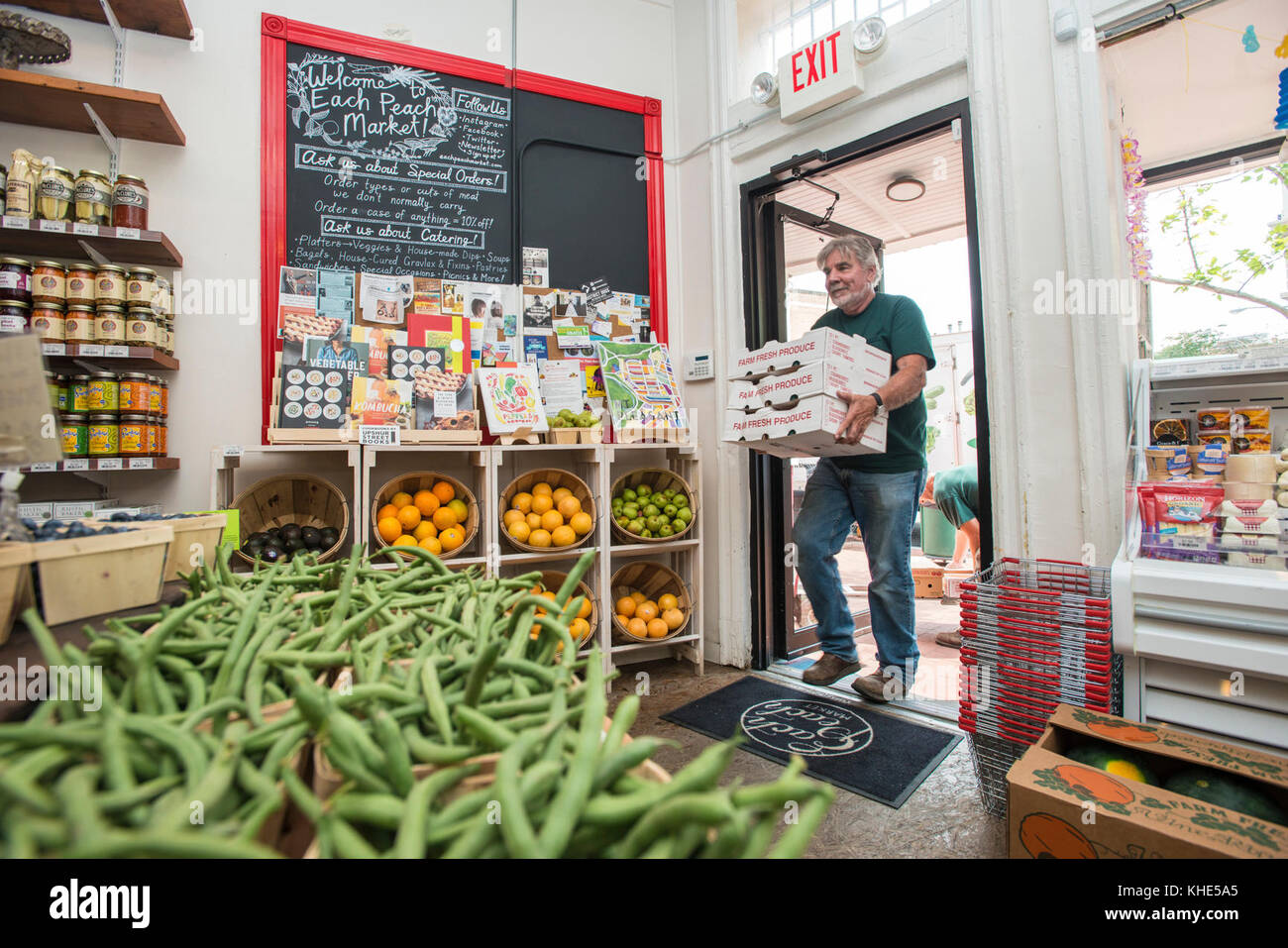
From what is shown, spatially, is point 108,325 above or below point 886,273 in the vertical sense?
below

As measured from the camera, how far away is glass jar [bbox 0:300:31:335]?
2.21 meters

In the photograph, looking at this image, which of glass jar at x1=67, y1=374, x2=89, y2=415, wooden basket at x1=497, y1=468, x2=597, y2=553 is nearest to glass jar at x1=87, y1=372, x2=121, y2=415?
glass jar at x1=67, y1=374, x2=89, y2=415

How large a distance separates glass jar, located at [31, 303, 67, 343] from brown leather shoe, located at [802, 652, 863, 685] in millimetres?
3369

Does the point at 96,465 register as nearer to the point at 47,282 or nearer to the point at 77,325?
the point at 77,325

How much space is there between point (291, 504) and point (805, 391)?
2.30 meters

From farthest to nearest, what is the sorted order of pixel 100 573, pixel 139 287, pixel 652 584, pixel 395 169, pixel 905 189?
pixel 905 189, pixel 652 584, pixel 395 169, pixel 139 287, pixel 100 573

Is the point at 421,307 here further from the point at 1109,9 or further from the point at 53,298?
the point at 1109,9

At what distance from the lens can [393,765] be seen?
52cm

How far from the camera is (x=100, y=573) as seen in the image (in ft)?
2.90

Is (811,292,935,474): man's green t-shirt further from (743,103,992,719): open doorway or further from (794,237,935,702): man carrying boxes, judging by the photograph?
(743,103,992,719): open doorway

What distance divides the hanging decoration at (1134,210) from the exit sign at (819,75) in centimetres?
115

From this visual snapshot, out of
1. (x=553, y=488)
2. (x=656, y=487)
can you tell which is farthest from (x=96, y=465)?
(x=656, y=487)

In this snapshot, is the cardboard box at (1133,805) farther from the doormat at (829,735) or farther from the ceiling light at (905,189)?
the ceiling light at (905,189)

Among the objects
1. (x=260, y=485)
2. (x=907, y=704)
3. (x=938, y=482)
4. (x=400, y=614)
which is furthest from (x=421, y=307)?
(x=938, y=482)
